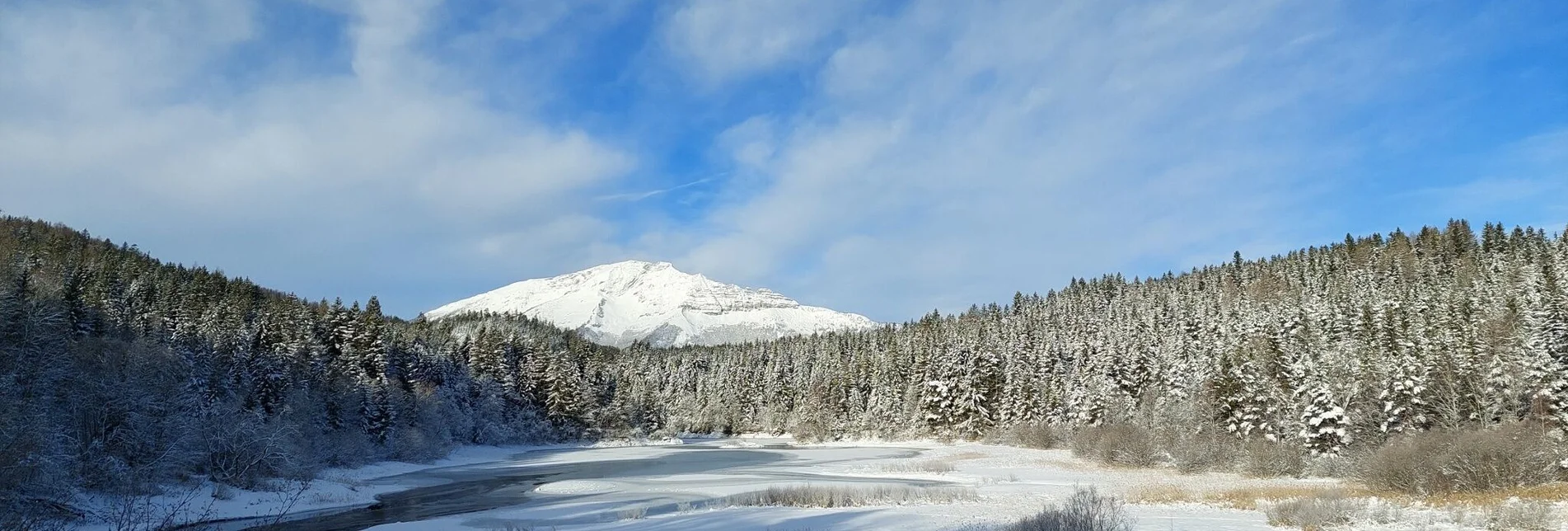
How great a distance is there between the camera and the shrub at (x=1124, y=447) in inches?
2032

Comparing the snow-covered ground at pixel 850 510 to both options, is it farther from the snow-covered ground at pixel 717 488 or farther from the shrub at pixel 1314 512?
the shrub at pixel 1314 512

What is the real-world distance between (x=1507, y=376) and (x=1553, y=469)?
64.4ft

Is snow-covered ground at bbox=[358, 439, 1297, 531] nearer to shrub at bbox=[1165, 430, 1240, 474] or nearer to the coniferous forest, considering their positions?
shrub at bbox=[1165, 430, 1240, 474]

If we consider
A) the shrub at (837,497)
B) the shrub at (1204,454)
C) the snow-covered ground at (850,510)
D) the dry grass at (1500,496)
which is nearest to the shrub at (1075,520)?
the snow-covered ground at (850,510)

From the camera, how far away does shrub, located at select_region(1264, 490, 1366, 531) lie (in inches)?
801

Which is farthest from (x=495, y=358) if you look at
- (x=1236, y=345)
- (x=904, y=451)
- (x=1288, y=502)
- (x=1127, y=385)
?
(x=1288, y=502)

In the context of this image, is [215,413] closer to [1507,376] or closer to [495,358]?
[495,358]

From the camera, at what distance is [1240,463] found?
43.7 m

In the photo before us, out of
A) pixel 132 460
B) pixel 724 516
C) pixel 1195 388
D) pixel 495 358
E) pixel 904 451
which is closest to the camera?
pixel 724 516

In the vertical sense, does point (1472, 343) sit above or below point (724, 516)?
above

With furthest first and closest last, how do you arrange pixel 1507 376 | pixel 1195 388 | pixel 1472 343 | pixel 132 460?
pixel 1195 388 → pixel 1472 343 → pixel 1507 376 → pixel 132 460

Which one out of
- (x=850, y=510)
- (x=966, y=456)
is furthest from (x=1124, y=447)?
(x=850, y=510)

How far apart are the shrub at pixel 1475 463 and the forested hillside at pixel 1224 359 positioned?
874 cm

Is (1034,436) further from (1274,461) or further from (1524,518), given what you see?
(1524,518)
